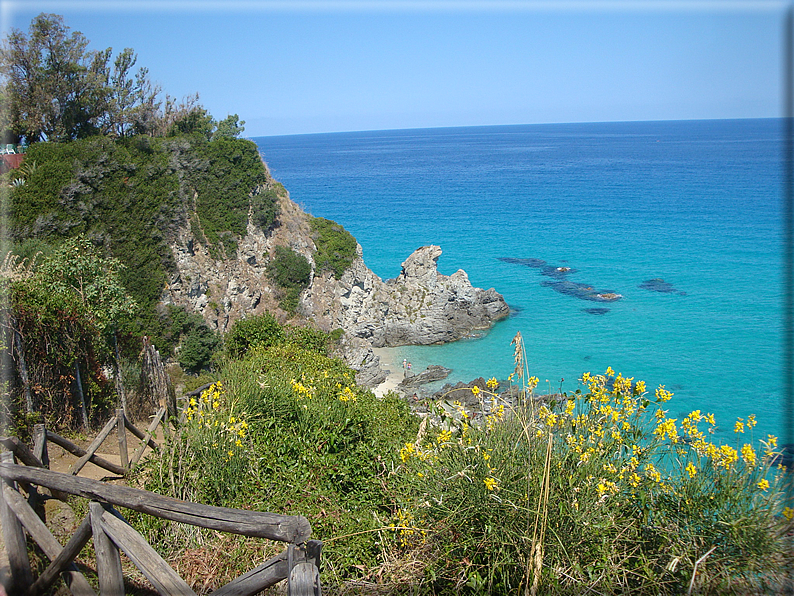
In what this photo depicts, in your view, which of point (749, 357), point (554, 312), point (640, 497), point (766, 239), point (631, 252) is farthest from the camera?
point (766, 239)

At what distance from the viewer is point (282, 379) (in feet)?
29.0

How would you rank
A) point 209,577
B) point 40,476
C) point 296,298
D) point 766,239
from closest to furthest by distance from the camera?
point 40,476
point 209,577
point 296,298
point 766,239

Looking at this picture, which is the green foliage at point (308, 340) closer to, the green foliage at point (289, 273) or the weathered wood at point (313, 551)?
the weathered wood at point (313, 551)

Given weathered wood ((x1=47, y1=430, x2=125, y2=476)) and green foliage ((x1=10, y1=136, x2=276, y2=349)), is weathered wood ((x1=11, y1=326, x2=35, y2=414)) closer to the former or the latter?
weathered wood ((x1=47, y1=430, x2=125, y2=476))

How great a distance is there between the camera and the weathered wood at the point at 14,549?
414cm

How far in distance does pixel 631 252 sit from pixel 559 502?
5699 centimetres

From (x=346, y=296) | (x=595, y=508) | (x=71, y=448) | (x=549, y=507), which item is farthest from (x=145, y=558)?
(x=346, y=296)

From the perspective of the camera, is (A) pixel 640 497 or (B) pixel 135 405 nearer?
(A) pixel 640 497

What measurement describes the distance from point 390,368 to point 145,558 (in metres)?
Result: 27.0

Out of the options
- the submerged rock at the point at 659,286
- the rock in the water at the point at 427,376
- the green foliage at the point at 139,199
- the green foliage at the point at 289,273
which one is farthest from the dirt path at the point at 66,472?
the submerged rock at the point at 659,286

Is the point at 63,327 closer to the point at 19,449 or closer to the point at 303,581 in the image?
the point at 19,449

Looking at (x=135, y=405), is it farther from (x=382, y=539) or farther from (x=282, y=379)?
(x=382, y=539)

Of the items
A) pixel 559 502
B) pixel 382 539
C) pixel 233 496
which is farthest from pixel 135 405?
pixel 559 502

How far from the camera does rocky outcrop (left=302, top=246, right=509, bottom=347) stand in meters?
32.8
